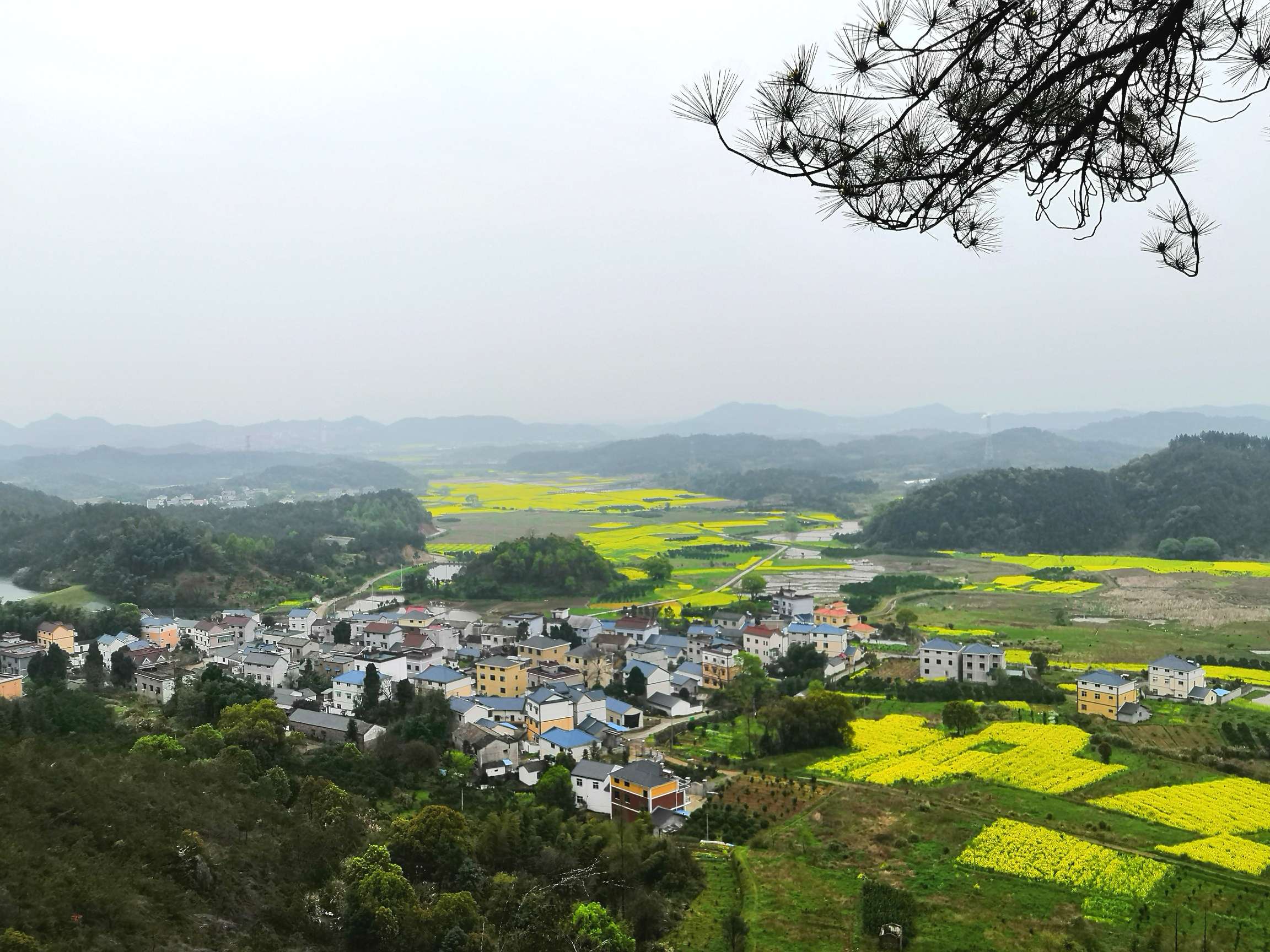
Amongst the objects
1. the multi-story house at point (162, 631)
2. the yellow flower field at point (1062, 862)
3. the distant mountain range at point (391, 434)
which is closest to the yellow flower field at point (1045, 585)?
the yellow flower field at point (1062, 862)

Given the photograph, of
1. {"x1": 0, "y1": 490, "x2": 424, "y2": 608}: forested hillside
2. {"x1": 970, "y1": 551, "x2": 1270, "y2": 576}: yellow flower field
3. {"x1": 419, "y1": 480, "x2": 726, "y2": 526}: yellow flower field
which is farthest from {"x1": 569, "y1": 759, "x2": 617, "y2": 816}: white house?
{"x1": 419, "y1": 480, "x2": 726, "y2": 526}: yellow flower field

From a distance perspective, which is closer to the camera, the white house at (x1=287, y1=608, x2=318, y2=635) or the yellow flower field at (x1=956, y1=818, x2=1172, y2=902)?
the yellow flower field at (x1=956, y1=818, x2=1172, y2=902)

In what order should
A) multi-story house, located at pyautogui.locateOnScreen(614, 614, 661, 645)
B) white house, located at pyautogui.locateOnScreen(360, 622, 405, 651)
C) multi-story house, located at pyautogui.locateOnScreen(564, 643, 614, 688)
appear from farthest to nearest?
multi-story house, located at pyautogui.locateOnScreen(614, 614, 661, 645) < white house, located at pyautogui.locateOnScreen(360, 622, 405, 651) < multi-story house, located at pyautogui.locateOnScreen(564, 643, 614, 688)

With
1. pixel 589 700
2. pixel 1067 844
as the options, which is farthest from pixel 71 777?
pixel 1067 844

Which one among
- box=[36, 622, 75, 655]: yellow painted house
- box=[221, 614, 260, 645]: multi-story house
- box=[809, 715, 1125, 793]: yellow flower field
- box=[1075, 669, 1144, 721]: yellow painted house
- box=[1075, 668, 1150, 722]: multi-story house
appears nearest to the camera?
box=[809, 715, 1125, 793]: yellow flower field

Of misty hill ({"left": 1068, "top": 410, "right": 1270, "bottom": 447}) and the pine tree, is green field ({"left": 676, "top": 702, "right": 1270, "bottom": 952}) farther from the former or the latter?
misty hill ({"left": 1068, "top": 410, "right": 1270, "bottom": 447})

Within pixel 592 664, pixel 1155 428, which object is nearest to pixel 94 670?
pixel 592 664
